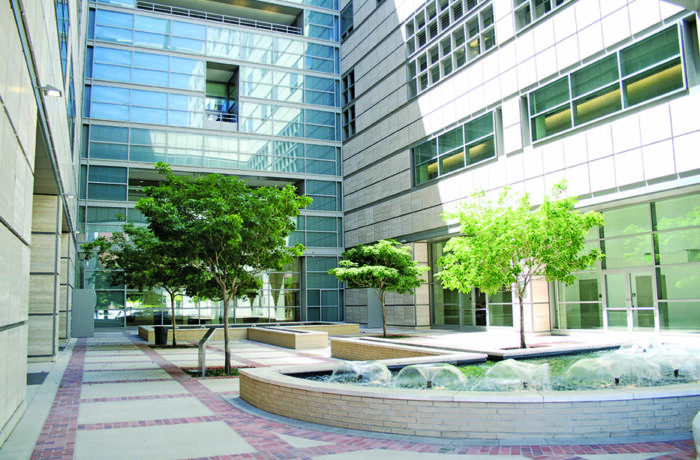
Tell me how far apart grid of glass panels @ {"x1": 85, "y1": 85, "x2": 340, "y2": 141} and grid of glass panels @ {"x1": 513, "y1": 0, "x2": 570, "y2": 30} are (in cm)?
1917

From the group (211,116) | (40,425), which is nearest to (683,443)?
(40,425)

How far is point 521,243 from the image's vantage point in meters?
16.0

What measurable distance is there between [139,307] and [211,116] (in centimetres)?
1522

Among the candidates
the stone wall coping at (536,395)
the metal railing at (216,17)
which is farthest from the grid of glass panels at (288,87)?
the stone wall coping at (536,395)

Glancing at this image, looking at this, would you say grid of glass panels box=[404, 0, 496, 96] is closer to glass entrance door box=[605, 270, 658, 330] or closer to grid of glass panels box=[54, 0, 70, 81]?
glass entrance door box=[605, 270, 658, 330]

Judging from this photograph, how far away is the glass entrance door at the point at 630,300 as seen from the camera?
64.7 feet

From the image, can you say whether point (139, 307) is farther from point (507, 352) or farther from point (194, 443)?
point (194, 443)

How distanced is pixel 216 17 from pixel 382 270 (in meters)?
27.6

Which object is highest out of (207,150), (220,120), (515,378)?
(220,120)

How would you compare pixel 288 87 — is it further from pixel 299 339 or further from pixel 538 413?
pixel 538 413

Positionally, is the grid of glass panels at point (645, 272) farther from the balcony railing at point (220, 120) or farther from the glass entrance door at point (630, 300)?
the balcony railing at point (220, 120)

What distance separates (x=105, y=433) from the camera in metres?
7.71

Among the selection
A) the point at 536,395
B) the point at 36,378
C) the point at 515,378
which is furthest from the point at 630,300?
the point at 36,378

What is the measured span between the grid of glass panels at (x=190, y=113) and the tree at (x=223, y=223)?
76.7ft
